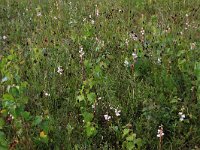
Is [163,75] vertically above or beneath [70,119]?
above

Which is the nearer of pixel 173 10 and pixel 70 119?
pixel 70 119

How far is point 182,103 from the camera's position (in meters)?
4.06

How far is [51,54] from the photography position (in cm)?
555

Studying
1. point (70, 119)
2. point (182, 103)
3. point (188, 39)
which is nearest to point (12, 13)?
point (188, 39)

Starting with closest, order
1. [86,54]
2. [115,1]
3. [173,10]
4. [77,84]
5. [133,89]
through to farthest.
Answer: [133,89], [77,84], [86,54], [173,10], [115,1]

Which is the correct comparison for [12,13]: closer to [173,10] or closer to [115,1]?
[115,1]

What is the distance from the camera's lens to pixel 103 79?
444 centimetres

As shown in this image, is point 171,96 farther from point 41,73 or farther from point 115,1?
point 115,1

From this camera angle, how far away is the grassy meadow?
3670mm

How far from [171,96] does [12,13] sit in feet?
15.3

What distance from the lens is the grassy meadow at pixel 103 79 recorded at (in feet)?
12.0

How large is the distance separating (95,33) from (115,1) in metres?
1.73

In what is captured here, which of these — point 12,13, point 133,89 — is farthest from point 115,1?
point 133,89

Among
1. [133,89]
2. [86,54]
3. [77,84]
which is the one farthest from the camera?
[86,54]
